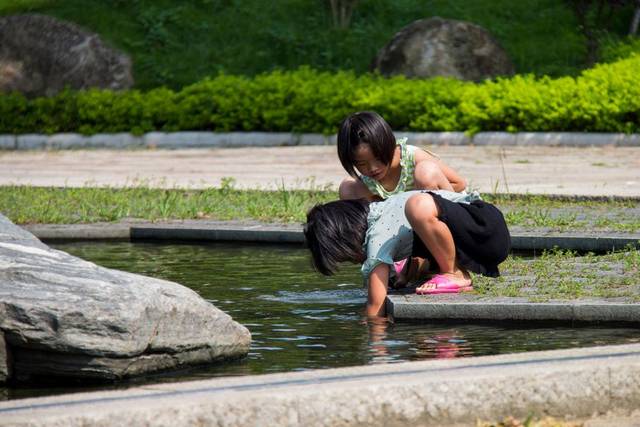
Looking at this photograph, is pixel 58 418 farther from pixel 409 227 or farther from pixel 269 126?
pixel 269 126

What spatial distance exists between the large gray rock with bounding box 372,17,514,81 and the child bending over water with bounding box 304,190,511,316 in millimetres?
14538

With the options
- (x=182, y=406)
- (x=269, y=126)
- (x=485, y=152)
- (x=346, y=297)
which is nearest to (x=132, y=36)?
(x=269, y=126)

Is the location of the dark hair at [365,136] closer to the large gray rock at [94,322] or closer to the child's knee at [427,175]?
the child's knee at [427,175]

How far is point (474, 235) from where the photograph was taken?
7008 mm

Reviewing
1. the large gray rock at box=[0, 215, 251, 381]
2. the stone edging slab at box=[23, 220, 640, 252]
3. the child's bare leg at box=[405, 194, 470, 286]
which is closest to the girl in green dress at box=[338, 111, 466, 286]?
the child's bare leg at box=[405, 194, 470, 286]

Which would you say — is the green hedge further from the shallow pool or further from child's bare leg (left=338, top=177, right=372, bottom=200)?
child's bare leg (left=338, top=177, right=372, bottom=200)

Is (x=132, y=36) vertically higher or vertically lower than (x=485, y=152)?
higher

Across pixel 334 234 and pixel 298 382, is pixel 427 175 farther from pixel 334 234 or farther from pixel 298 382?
pixel 298 382

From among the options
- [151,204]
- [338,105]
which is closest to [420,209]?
[151,204]

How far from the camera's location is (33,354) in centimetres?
542

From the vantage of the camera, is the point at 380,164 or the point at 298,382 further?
the point at 380,164

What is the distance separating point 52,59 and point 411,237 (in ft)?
56.9

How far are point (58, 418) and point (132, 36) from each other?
21017 mm

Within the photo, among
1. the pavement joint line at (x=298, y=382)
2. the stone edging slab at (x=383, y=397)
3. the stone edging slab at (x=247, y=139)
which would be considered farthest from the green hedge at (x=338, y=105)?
the stone edging slab at (x=383, y=397)
